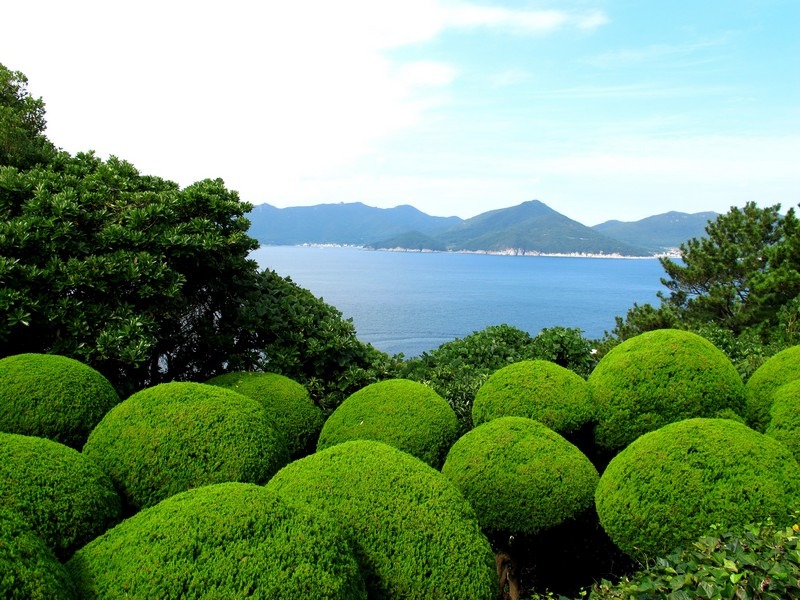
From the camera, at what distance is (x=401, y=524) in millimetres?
3551

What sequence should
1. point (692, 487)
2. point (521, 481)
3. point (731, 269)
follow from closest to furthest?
point (692, 487) < point (521, 481) < point (731, 269)

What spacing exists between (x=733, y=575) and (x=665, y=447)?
185 cm

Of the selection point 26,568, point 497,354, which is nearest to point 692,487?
point 26,568

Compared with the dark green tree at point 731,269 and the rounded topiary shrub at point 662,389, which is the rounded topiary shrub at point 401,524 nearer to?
the rounded topiary shrub at point 662,389

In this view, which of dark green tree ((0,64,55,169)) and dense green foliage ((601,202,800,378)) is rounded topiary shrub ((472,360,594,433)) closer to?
dark green tree ((0,64,55,169))

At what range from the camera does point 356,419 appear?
5.87 m

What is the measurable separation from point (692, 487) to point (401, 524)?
239cm

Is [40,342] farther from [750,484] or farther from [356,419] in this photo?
[750,484]

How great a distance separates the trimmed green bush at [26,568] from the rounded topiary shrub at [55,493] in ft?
2.22

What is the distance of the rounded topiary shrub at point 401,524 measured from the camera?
11.3ft

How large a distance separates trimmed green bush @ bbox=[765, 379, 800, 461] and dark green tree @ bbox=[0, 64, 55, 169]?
438 inches

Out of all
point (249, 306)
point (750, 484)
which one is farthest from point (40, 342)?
point (750, 484)

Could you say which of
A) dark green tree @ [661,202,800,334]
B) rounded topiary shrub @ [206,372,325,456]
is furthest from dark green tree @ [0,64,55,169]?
dark green tree @ [661,202,800,334]

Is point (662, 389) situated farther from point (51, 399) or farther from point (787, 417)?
point (51, 399)
